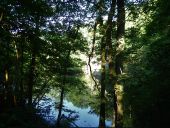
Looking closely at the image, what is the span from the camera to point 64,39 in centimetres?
1856

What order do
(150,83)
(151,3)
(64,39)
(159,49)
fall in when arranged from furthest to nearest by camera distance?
1. (64,39)
2. (150,83)
3. (151,3)
4. (159,49)

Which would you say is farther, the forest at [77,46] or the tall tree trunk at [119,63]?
the tall tree trunk at [119,63]

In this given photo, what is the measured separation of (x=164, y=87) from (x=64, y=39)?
6.91 metres

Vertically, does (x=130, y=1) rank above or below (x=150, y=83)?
above

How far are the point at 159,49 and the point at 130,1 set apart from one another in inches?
101

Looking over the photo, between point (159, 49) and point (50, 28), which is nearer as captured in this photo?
point (159, 49)

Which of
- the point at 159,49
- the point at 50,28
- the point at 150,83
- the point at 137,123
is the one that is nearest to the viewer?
the point at 159,49

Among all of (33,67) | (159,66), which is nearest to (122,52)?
(159,66)

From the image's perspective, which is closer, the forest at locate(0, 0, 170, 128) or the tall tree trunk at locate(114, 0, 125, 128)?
the forest at locate(0, 0, 170, 128)

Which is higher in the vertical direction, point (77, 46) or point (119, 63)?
point (77, 46)

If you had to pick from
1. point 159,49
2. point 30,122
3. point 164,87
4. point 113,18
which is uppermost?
point 113,18

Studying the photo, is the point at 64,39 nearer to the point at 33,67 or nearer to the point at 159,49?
the point at 33,67

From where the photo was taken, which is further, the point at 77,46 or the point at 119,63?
the point at 77,46

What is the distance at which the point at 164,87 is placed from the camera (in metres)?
16.1
